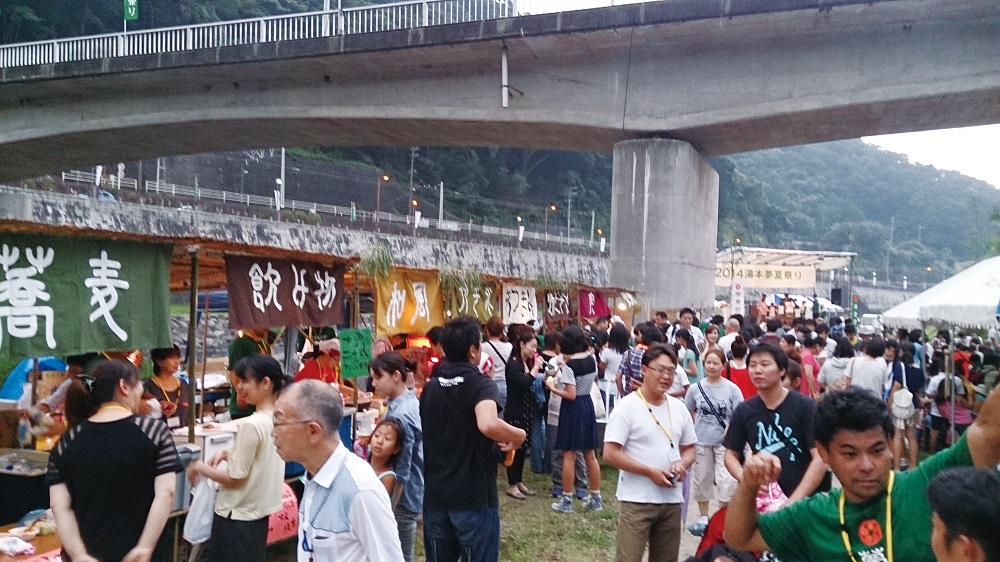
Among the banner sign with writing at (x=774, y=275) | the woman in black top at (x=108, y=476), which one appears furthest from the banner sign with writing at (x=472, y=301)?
the banner sign with writing at (x=774, y=275)

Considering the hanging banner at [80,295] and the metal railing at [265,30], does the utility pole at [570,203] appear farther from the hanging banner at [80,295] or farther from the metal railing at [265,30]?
the hanging banner at [80,295]

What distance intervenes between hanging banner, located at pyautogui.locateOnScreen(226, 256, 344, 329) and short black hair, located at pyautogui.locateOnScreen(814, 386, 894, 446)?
4.62 metres

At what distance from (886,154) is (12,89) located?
122 metres

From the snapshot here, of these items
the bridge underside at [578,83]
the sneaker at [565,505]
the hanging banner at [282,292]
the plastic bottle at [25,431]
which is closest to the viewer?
the hanging banner at [282,292]

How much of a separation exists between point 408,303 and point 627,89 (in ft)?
37.4

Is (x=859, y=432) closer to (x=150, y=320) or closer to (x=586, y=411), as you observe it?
(x=150, y=320)

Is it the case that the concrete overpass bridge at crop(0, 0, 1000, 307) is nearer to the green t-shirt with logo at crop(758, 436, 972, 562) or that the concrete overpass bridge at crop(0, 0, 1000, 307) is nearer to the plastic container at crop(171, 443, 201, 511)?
the plastic container at crop(171, 443, 201, 511)

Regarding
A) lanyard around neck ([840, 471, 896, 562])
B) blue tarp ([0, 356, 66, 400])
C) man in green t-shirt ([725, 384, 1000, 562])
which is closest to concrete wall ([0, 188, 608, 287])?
blue tarp ([0, 356, 66, 400])

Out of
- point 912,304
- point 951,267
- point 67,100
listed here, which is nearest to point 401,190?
point 67,100

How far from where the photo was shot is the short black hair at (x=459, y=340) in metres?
4.28

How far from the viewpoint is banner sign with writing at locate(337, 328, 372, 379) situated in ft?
21.3

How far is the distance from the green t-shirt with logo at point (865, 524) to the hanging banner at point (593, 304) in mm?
10839

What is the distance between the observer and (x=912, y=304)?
423 inches

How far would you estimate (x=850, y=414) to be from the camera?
8.10 feet
